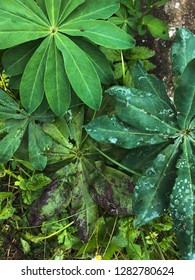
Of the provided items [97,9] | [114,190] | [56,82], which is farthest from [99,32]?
[114,190]

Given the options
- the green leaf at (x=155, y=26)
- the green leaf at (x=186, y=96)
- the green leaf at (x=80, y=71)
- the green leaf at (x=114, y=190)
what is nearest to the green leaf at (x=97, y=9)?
the green leaf at (x=80, y=71)

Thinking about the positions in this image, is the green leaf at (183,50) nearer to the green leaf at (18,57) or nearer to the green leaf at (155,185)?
the green leaf at (155,185)

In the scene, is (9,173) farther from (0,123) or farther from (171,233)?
(171,233)

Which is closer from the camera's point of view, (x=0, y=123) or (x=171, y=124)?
(x=171, y=124)

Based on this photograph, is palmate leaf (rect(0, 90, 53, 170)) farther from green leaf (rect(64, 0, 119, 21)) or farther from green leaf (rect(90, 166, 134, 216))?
green leaf (rect(64, 0, 119, 21))

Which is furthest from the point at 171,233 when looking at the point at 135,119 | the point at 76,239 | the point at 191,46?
the point at 191,46

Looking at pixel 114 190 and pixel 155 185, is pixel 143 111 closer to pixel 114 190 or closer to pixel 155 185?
pixel 155 185
